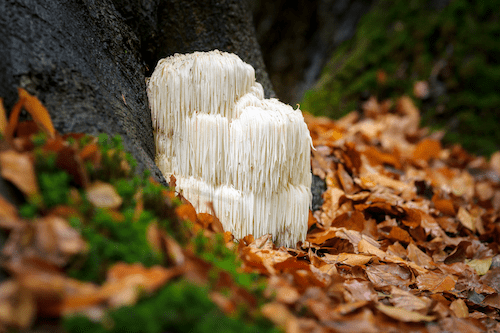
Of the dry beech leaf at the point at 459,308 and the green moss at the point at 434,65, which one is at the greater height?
the green moss at the point at 434,65

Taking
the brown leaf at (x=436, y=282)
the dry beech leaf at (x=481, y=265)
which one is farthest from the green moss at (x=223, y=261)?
the dry beech leaf at (x=481, y=265)

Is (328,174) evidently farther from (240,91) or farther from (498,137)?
(498,137)

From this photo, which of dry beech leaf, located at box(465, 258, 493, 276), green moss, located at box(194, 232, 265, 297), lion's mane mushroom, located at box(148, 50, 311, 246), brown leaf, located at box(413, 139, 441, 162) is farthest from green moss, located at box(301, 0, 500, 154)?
green moss, located at box(194, 232, 265, 297)

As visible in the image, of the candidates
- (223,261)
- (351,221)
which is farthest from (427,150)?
(223,261)

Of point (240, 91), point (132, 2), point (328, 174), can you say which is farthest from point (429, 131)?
point (132, 2)

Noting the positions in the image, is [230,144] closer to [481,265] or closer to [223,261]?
[223,261]

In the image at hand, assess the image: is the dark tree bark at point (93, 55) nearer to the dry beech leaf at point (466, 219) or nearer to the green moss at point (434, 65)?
the dry beech leaf at point (466, 219)

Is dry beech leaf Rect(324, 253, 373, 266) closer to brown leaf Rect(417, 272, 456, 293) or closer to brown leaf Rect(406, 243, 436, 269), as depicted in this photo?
brown leaf Rect(417, 272, 456, 293)
